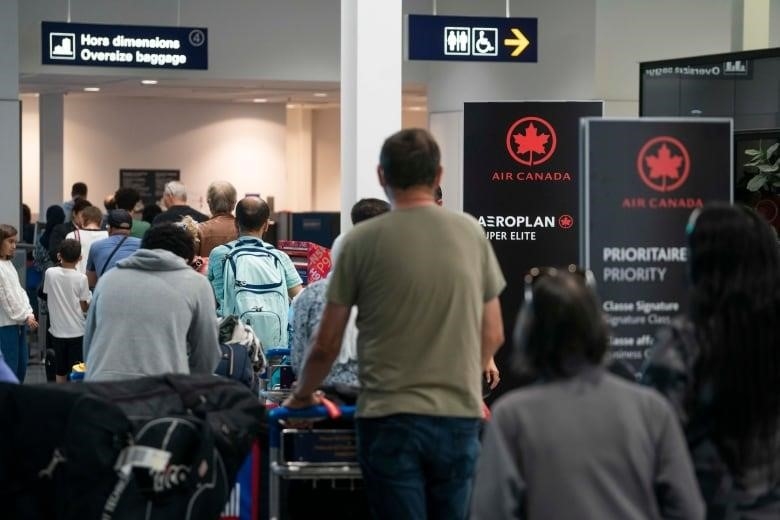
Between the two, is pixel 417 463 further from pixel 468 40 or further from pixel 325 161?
pixel 325 161

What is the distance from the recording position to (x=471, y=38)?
1324cm

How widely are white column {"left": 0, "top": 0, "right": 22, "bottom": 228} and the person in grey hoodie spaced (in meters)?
9.33

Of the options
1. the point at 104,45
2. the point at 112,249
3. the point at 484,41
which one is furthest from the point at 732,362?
the point at 104,45

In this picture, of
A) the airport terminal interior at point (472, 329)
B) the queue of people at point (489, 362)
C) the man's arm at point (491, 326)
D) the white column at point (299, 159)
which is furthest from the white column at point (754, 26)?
the white column at point (299, 159)

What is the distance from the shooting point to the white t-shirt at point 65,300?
10492 mm

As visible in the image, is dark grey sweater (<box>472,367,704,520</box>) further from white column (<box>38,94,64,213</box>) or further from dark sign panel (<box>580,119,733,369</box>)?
white column (<box>38,94,64,213</box>)

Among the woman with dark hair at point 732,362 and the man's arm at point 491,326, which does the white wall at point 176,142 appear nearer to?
the man's arm at point 491,326

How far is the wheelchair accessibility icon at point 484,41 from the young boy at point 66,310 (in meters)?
4.45

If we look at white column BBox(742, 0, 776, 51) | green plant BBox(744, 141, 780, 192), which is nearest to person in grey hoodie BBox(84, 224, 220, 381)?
green plant BBox(744, 141, 780, 192)

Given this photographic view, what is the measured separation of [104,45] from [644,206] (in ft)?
32.1

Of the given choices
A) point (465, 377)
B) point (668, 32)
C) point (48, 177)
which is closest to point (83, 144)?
point (48, 177)

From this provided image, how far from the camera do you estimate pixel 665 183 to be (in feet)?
15.4

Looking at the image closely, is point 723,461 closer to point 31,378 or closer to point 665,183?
point 665,183

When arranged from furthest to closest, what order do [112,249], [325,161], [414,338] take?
1. [325,161]
2. [112,249]
3. [414,338]
